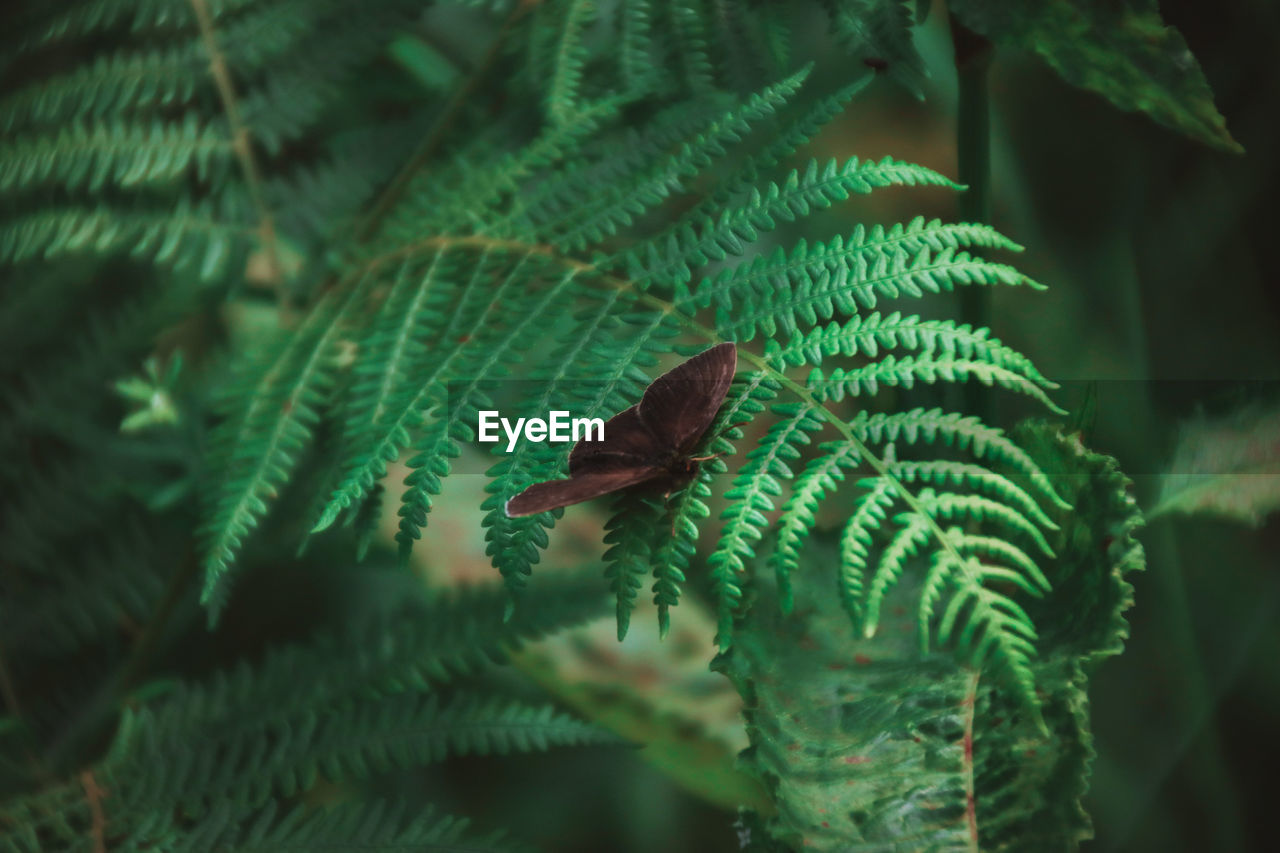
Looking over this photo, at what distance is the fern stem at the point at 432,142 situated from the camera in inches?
39.0

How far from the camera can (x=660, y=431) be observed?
0.56 metres

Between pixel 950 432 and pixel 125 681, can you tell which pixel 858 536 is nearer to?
pixel 950 432

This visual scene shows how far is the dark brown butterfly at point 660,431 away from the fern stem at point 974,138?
266 millimetres

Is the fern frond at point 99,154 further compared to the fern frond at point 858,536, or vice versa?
the fern frond at point 99,154

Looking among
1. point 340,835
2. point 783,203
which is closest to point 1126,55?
point 783,203

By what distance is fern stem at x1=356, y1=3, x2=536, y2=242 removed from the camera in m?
0.99

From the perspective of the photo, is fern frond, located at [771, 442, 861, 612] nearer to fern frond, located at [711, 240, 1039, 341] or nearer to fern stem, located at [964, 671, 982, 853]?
fern frond, located at [711, 240, 1039, 341]

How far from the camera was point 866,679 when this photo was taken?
696mm

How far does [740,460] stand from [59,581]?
88 centimetres

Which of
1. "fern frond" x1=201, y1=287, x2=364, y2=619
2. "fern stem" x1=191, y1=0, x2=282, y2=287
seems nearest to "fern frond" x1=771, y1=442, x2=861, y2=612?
"fern frond" x1=201, y1=287, x2=364, y2=619

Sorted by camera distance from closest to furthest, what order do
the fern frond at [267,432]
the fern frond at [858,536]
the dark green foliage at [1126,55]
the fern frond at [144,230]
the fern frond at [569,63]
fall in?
the fern frond at [858,536]
the dark green foliage at [1126,55]
the fern frond at [267,432]
the fern frond at [569,63]
the fern frond at [144,230]

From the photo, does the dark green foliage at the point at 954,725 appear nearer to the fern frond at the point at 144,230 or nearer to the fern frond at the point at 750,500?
the fern frond at the point at 750,500

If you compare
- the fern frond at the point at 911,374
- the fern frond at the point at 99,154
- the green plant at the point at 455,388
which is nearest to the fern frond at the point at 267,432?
the green plant at the point at 455,388

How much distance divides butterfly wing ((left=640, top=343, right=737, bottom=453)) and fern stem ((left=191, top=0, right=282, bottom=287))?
0.67m
